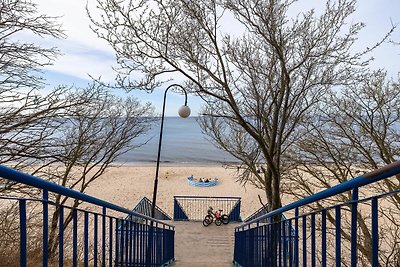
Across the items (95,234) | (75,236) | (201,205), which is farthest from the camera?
(201,205)

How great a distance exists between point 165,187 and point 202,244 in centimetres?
1515

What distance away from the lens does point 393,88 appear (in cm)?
736

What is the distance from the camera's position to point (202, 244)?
10516 millimetres

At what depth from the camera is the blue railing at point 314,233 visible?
158cm

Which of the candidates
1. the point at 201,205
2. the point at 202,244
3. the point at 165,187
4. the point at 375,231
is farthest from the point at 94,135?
the point at 165,187

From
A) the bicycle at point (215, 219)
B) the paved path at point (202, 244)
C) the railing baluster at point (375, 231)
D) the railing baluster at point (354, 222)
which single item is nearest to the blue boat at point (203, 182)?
the bicycle at point (215, 219)

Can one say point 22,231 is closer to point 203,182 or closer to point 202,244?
point 202,244

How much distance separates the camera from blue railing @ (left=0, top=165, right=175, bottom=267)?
1.72m

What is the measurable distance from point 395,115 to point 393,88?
66 cm

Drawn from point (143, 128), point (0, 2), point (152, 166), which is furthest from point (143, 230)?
point (152, 166)

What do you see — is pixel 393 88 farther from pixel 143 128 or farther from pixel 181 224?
pixel 181 224

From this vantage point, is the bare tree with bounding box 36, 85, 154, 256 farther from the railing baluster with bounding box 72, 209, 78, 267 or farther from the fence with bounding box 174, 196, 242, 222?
the fence with bounding box 174, 196, 242, 222

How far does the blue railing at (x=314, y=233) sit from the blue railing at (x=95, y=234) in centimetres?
169

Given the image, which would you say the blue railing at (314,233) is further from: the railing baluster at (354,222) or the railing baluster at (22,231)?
the railing baluster at (22,231)
